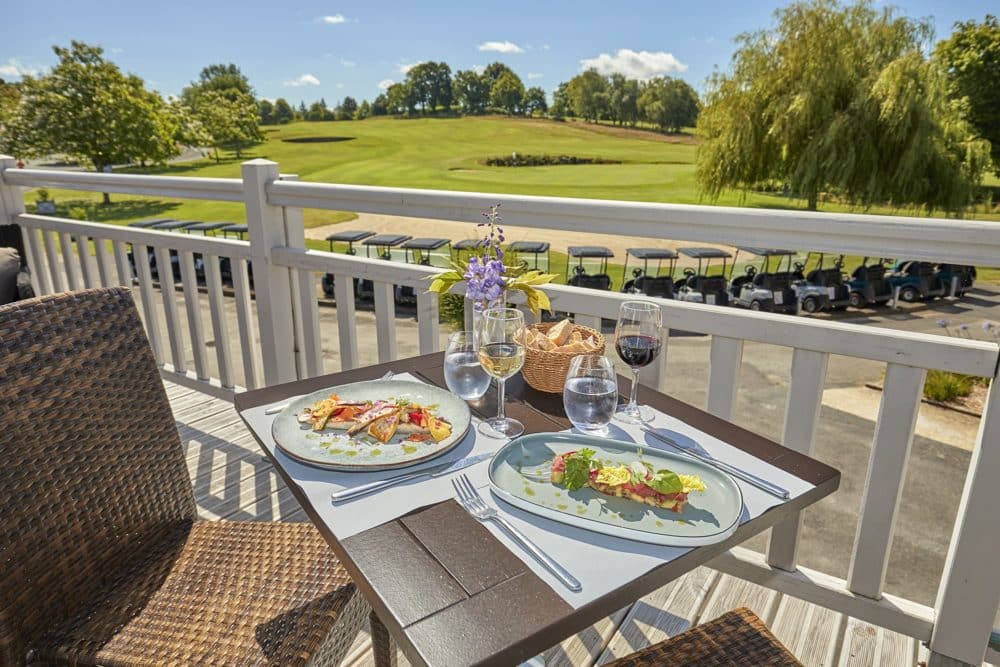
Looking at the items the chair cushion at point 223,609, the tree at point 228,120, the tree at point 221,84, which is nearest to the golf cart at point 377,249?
the chair cushion at point 223,609

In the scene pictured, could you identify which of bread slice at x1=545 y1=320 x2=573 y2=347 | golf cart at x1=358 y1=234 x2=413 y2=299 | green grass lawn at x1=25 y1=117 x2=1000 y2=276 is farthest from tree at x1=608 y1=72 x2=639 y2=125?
bread slice at x1=545 y1=320 x2=573 y2=347

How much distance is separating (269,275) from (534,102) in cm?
6966

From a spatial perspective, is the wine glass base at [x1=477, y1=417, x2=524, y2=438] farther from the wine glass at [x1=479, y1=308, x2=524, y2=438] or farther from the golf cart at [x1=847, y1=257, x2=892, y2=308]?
the golf cart at [x1=847, y1=257, x2=892, y2=308]

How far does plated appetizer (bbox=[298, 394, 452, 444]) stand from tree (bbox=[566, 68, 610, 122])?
60.2m

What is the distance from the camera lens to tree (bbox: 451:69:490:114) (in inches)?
2662

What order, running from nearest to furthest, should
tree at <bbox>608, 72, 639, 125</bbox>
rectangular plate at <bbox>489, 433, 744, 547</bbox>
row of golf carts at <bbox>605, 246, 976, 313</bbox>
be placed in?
rectangular plate at <bbox>489, 433, 744, 547</bbox>
row of golf carts at <bbox>605, 246, 976, 313</bbox>
tree at <bbox>608, 72, 639, 125</bbox>

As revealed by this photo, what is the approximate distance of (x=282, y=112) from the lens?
241 feet

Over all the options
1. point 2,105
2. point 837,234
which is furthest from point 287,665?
point 2,105

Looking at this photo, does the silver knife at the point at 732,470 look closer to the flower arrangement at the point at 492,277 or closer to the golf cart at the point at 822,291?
the flower arrangement at the point at 492,277

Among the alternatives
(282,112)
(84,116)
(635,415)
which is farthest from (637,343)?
(282,112)

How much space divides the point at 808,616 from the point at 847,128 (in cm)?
2890

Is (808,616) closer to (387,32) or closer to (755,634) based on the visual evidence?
(755,634)

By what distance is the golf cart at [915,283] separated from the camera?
22016 mm

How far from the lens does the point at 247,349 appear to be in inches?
101
